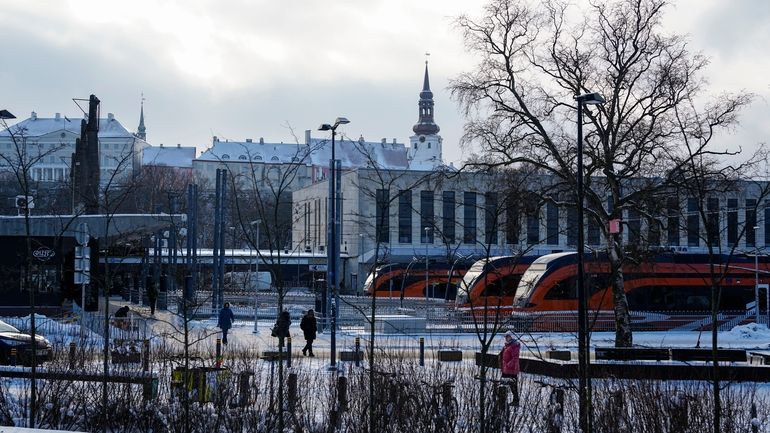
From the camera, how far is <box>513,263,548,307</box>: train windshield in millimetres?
47781

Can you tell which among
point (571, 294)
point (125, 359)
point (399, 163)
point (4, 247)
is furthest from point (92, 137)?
point (399, 163)

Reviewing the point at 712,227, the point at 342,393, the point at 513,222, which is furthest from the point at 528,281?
the point at 342,393

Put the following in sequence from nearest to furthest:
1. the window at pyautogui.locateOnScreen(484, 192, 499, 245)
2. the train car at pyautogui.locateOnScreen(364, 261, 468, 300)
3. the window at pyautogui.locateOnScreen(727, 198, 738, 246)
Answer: the window at pyautogui.locateOnScreen(484, 192, 499, 245)
the window at pyautogui.locateOnScreen(727, 198, 738, 246)
the train car at pyautogui.locateOnScreen(364, 261, 468, 300)

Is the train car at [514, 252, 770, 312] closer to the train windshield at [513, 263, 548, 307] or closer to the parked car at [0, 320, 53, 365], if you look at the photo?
the train windshield at [513, 263, 548, 307]

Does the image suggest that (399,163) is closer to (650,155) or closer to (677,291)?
(677,291)

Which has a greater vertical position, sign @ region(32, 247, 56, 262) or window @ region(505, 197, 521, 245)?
window @ region(505, 197, 521, 245)

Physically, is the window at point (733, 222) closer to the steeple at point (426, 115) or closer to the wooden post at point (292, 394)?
the wooden post at point (292, 394)

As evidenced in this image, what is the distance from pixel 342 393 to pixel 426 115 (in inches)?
6225

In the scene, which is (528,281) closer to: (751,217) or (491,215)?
(491,215)

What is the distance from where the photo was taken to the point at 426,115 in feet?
571

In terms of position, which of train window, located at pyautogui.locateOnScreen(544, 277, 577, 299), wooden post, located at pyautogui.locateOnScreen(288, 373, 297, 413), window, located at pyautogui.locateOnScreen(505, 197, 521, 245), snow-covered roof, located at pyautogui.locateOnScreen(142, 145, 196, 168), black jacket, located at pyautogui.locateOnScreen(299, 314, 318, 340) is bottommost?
wooden post, located at pyautogui.locateOnScreen(288, 373, 297, 413)

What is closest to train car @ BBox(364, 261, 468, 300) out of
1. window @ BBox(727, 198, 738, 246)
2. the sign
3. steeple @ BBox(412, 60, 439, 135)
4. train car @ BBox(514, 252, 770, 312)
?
train car @ BBox(514, 252, 770, 312)

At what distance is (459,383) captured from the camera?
62.2ft

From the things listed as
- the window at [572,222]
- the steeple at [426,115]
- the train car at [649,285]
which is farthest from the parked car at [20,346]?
the steeple at [426,115]
